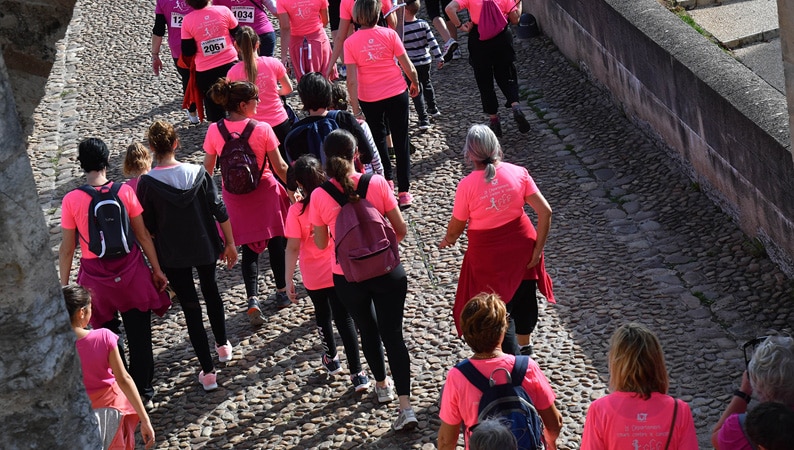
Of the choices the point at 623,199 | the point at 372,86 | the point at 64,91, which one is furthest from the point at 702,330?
the point at 64,91

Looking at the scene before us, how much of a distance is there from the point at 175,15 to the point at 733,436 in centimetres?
796

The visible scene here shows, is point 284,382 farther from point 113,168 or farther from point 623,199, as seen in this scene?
point 113,168

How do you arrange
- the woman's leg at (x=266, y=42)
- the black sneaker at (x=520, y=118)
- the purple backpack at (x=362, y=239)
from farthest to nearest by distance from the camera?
1. the woman's leg at (x=266, y=42)
2. the black sneaker at (x=520, y=118)
3. the purple backpack at (x=362, y=239)

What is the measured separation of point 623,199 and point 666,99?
0.87 m

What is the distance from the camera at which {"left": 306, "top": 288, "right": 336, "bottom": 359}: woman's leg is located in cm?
718

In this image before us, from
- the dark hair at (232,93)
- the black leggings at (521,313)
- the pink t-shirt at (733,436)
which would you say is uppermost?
the dark hair at (232,93)

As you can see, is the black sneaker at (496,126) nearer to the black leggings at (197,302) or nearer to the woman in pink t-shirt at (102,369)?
the black leggings at (197,302)

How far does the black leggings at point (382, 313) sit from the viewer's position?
21.5 ft

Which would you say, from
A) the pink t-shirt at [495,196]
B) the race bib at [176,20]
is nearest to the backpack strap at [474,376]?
the pink t-shirt at [495,196]

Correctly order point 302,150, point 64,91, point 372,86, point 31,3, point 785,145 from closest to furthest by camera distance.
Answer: point 31,3 → point 785,145 → point 302,150 → point 372,86 → point 64,91

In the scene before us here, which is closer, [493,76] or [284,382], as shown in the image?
[284,382]

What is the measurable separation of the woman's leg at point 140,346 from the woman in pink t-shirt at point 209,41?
336 cm

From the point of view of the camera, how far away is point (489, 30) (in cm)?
1016

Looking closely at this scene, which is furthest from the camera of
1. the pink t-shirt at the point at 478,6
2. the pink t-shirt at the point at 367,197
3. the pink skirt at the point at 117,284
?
the pink t-shirt at the point at 478,6
